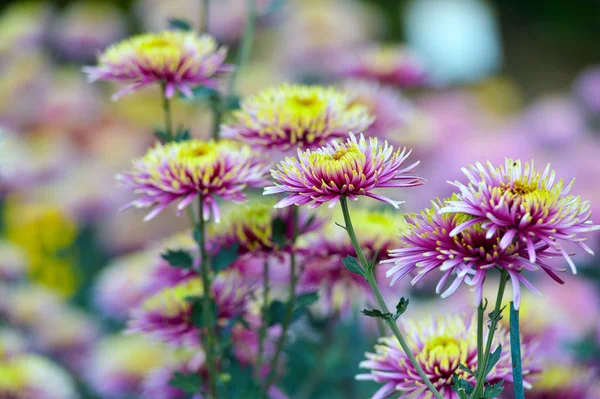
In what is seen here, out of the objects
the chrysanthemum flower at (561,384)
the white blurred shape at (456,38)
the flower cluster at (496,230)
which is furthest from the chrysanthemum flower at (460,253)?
the white blurred shape at (456,38)

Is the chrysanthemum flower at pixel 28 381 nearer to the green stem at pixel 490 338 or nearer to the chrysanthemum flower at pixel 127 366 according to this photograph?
the chrysanthemum flower at pixel 127 366

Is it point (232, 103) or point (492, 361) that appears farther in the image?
point (232, 103)

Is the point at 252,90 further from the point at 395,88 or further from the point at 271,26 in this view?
the point at 395,88

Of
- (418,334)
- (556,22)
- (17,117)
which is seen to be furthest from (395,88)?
(556,22)

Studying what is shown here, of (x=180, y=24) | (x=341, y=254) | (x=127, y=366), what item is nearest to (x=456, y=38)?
(x=127, y=366)

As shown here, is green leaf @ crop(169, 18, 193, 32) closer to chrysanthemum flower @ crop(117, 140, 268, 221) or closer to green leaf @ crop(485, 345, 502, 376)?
chrysanthemum flower @ crop(117, 140, 268, 221)

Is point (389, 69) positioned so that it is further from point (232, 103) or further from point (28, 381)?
point (28, 381)
